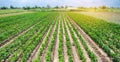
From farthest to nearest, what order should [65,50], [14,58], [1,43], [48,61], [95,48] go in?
[1,43], [95,48], [65,50], [14,58], [48,61]

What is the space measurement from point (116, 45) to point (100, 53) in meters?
2.49

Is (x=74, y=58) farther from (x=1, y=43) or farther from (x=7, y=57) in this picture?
(x=1, y=43)

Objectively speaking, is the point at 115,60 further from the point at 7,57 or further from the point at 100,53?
the point at 7,57

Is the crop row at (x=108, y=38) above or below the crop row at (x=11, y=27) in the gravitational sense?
above

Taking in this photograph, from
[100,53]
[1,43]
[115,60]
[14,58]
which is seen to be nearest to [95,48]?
[100,53]

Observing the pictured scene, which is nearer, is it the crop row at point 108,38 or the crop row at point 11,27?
the crop row at point 108,38

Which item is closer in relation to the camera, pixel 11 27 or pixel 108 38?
pixel 108 38

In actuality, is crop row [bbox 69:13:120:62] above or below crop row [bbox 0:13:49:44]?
above

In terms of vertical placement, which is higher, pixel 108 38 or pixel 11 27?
pixel 108 38

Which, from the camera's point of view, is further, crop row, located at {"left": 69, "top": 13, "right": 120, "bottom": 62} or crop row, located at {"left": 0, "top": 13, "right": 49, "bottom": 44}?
crop row, located at {"left": 0, "top": 13, "right": 49, "bottom": 44}

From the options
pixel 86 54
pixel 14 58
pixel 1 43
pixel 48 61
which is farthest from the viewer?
pixel 1 43

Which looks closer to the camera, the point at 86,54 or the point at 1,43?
the point at 86,54

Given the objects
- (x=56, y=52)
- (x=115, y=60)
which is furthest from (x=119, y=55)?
(x=56, y=52)

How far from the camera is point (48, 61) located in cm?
986
